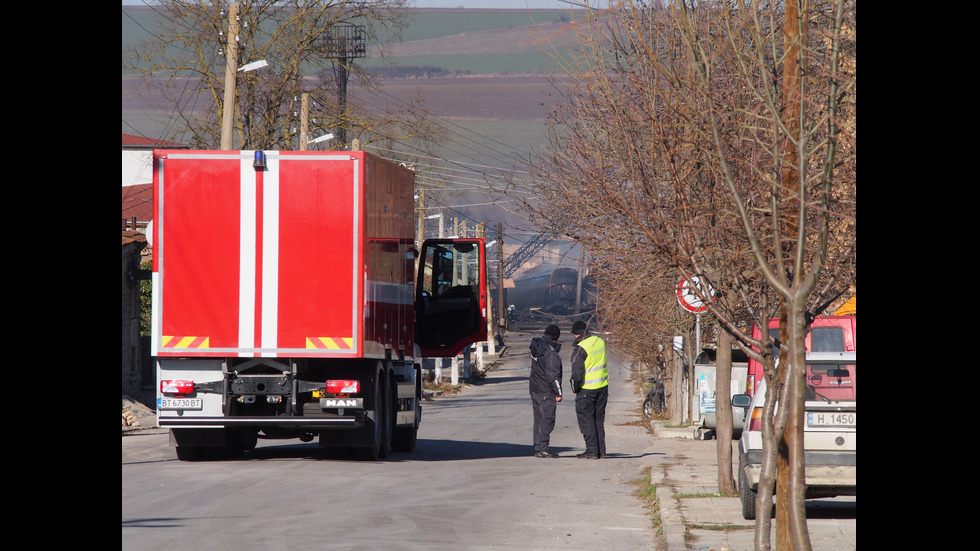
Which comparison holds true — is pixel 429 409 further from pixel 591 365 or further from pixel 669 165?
pixel 669 165

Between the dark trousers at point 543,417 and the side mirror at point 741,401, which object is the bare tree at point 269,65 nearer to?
the dark trousers at point 543,417

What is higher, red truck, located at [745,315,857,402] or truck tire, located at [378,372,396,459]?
red truck, located at [745,315,857,402]

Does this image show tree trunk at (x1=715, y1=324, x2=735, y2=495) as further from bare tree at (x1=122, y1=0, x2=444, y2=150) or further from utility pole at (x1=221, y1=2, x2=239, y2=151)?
bare tree at (x1=122, y1=0, x2=444, y2=150)

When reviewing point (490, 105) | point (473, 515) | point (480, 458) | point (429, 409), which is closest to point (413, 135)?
point (429, 409)

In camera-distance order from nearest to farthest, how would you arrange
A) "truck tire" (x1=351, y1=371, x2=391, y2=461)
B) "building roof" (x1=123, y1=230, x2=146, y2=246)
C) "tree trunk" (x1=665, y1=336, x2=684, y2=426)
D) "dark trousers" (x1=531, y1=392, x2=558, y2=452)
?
"truck tire" (x1=351, y1=371, x2=391, y2=461)
"dark trousers" (x1=531, y1=392, x2=558, y2=452)
"tree trunk" (x1=665, y1=336, x2=684, y2=426)
"building roof" (x1=123, y1=230, x2=146, y2=246)

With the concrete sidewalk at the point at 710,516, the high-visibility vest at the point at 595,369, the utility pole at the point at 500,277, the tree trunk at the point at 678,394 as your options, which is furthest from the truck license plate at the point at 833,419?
the utility pole at the point at 500,277

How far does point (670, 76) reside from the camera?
684 cm

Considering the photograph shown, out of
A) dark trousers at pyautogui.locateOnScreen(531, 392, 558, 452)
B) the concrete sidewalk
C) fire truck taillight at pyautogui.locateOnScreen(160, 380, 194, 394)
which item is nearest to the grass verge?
the concrete sidewalk

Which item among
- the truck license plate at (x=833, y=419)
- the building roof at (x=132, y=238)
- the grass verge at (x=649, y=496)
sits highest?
the building roof at (x=132, y=238)

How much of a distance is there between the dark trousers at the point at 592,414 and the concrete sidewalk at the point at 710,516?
1.08 meters

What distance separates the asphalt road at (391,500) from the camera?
9.09m

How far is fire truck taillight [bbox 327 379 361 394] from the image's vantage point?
1401 centimetres

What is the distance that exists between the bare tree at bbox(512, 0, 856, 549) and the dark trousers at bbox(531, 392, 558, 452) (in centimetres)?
641

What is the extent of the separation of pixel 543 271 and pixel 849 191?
110 meters
